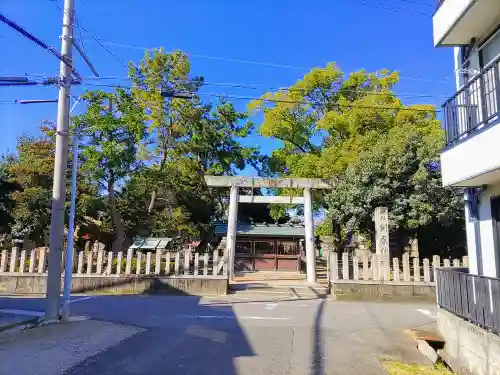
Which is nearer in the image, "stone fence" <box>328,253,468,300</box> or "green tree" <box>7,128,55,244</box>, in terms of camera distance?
"stone fence" <box>328,253,468,300</box>

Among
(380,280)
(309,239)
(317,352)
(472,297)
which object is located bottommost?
(317,352)

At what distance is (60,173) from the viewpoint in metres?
9.79

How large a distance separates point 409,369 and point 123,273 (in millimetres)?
11761

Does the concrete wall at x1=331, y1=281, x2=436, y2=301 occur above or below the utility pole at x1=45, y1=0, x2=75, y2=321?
below

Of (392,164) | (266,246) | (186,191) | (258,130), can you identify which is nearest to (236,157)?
(258,130)

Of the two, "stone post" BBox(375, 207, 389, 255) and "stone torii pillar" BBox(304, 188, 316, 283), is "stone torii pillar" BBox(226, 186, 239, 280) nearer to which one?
"stone torii pillar" BBox(304, 188, 316, 283)

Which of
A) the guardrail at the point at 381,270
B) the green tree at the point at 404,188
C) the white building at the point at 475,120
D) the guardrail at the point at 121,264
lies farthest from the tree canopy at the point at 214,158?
the white building at the point at 475,120

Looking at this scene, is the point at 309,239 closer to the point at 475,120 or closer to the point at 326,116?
the point at 326,116

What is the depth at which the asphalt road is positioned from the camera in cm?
631

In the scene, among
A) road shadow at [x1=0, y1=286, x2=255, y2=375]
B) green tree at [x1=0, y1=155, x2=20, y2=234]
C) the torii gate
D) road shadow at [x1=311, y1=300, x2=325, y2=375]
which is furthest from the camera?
green tree at [x1=0, y1=155, x2=20, y2=234]

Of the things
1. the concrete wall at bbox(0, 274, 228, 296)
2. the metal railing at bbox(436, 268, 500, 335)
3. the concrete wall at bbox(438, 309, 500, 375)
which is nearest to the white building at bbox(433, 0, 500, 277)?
the metal railing at bbox(436, 268, 500, 335)

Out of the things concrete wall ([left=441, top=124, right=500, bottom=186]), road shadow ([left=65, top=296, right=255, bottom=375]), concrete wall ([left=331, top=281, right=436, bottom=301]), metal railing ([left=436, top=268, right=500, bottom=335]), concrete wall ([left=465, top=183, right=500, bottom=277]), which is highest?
concrete wall ([left=441, top=124, right=500, bottom=186])

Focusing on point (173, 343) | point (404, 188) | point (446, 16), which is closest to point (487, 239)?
point (446, 16)

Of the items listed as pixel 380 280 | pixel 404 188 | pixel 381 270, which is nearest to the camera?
pixel 380 280
